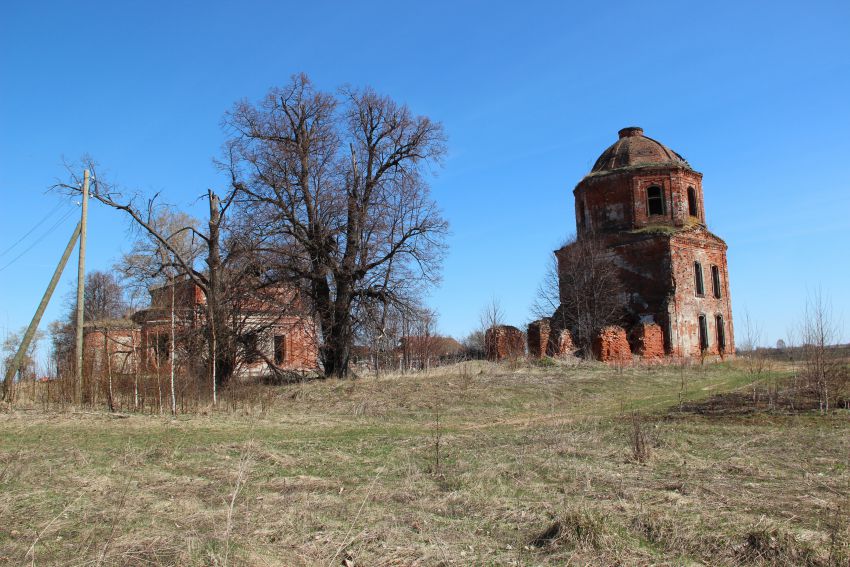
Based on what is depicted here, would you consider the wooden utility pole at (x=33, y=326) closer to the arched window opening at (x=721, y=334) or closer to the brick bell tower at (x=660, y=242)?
the brick bell tower at (x=660, y=242)

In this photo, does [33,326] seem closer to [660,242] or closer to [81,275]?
[81,275]

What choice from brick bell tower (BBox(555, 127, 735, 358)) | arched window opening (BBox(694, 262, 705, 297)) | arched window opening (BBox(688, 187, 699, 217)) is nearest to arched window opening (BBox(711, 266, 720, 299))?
brick bell tower (BBox(555, 127, 735, 358))

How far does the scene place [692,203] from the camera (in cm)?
3547

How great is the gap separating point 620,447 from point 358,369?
18.7 metres

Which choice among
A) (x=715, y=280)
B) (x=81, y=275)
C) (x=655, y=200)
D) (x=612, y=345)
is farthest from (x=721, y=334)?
(x=81, y=275)

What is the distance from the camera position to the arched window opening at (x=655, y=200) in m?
34.5

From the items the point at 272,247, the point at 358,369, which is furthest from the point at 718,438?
the point at 358,369

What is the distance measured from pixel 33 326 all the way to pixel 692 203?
30984 mm

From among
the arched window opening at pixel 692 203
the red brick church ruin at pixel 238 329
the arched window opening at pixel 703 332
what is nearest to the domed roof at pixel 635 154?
the arched window opening at pixel 692 203

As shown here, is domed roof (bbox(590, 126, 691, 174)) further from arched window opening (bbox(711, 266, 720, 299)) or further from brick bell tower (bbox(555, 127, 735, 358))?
arched window opening (bbox(711, 266, 720, 299))

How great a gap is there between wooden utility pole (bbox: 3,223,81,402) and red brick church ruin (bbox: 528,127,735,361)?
19491mm

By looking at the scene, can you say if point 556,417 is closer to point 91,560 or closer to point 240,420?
point 240,420

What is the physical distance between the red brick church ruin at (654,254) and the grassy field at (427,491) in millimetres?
18549

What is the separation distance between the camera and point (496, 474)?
284 inches
